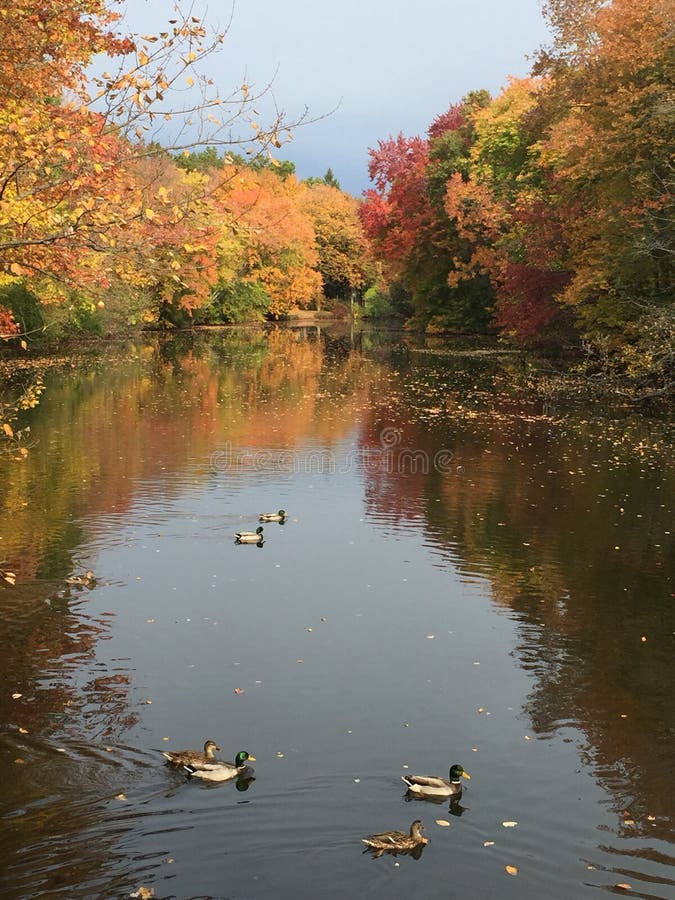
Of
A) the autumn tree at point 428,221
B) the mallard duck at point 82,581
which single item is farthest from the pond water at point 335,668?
the autumn tree at point 428,221

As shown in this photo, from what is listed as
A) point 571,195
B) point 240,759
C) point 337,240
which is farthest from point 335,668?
point 337,240

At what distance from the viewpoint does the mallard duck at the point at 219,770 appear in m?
7.55

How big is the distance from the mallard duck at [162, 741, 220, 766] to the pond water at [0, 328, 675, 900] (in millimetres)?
179

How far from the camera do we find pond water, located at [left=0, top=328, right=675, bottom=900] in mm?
6797

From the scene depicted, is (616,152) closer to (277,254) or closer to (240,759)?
(240,759)

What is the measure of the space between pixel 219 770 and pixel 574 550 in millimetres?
8445

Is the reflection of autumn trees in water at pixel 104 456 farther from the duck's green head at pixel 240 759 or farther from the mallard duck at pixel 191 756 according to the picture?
the duck's green head at pixel 240 759

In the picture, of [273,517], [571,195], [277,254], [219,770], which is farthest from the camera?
[277,254]

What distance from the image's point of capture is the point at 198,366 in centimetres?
4247

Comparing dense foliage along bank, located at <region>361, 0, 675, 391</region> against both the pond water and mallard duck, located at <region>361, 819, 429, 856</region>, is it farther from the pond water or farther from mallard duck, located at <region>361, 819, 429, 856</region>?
mallard duck, located at <region>361, 819, 429, 856</region>

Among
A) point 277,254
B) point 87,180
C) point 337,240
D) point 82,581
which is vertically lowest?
point 82,581

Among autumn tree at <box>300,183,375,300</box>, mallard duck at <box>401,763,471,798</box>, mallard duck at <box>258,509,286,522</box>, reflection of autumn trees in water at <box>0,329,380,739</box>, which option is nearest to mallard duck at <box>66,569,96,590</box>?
reflection of autumn trees in water at <box>0,329,380,739</box>

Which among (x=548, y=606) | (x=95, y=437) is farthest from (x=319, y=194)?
(x=548, y=606)

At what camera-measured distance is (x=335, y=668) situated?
9.96 meters
